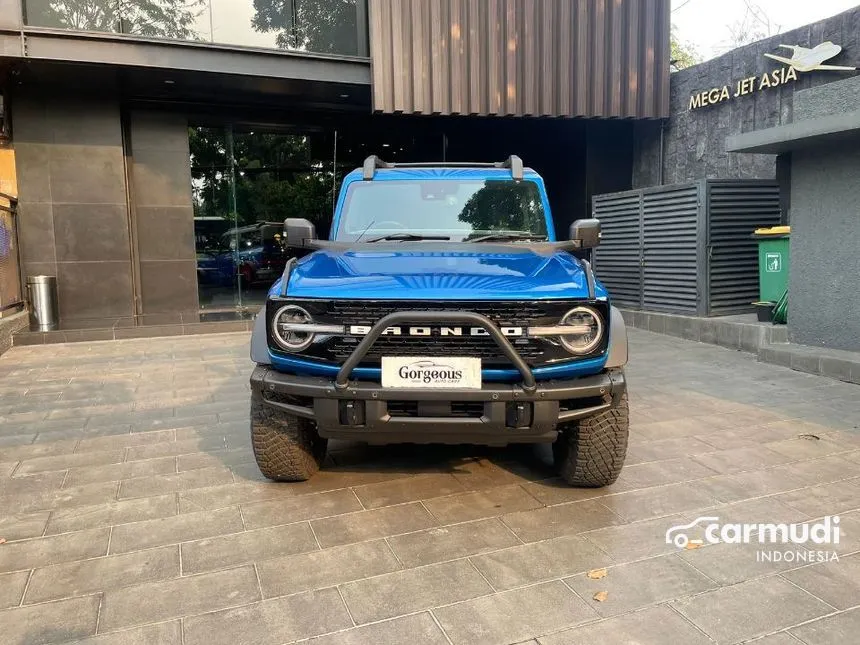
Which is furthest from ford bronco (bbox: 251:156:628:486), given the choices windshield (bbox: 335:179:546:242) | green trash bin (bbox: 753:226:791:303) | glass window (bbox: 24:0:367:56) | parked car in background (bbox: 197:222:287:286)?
parked car in background (bbox: 197:222:287:286)

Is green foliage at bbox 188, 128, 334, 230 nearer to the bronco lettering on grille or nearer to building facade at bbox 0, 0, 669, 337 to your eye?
building facade at bbox 0, 0, 669, 337

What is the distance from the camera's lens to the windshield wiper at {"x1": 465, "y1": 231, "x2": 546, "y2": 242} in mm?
4426

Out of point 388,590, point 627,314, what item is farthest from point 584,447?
point 627,314

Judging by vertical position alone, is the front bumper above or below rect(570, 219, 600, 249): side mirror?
below

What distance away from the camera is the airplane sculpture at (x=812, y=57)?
901 cm

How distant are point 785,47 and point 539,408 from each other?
9174 millimetres

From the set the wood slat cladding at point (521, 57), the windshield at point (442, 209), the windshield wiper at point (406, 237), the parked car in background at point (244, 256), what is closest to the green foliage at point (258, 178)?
the parked car in background at point (244, 256)

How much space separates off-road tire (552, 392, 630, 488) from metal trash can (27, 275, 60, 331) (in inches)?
390

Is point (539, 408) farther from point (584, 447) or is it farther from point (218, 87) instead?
point (218, 87)

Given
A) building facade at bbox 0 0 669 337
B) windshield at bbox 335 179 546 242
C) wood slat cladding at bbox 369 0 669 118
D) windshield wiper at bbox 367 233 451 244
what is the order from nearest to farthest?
windshield wiper at bbox 367 233 451 244, windshield at bbox 335 179 546 242, building facade at bbox 0 0 669 337, wood slat cladding at bbox 369 0 669 118

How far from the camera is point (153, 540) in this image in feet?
11.0

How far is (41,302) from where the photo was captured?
1062cm

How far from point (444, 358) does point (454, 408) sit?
0.90ft

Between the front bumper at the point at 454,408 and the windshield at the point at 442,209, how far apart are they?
1.52 m
